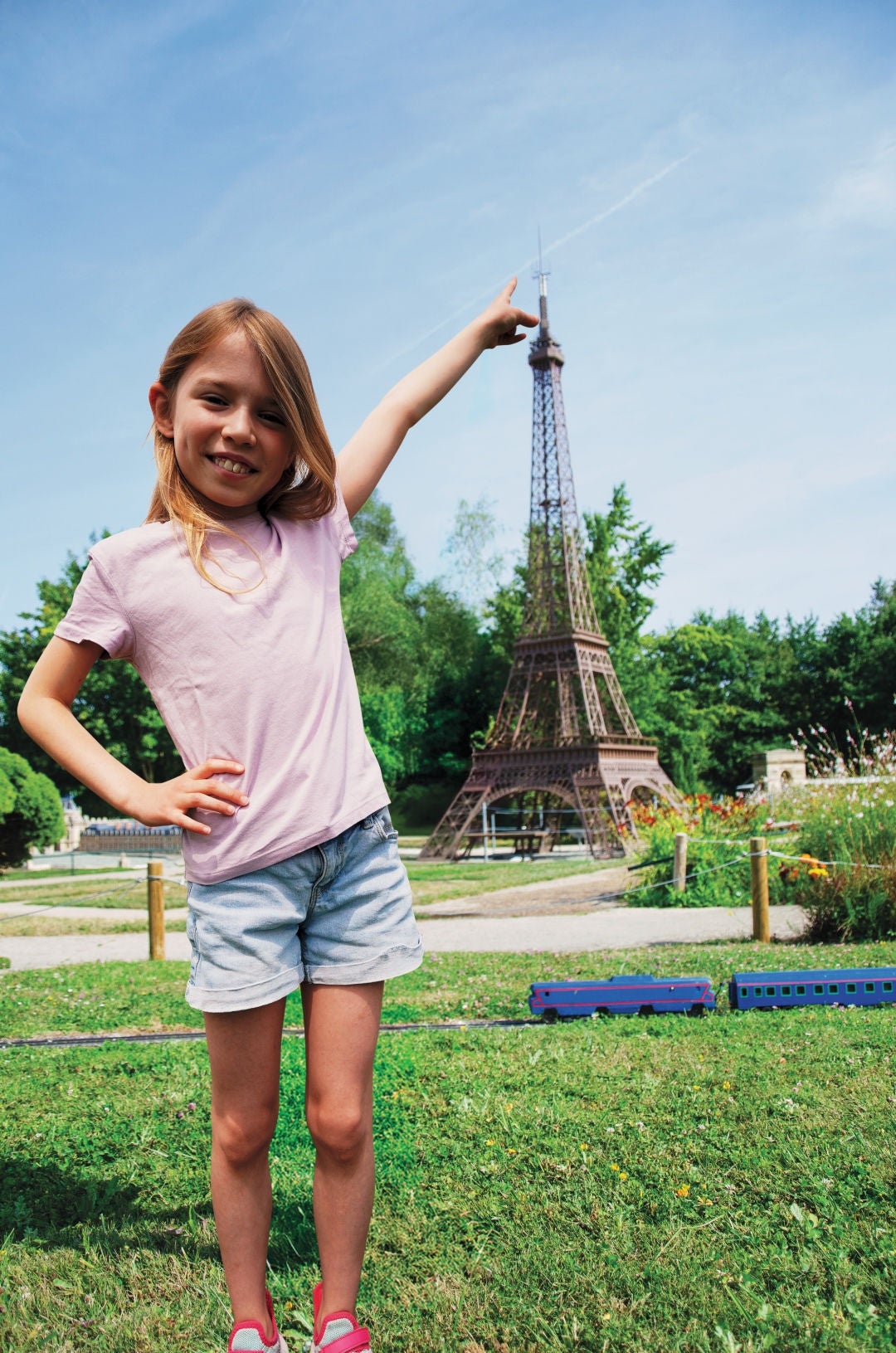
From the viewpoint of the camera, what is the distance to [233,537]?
7.41 ft

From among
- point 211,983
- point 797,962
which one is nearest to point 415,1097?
point 211,983

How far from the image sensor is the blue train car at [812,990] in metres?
5.45

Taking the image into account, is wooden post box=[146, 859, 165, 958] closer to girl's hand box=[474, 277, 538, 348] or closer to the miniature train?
the miniature train

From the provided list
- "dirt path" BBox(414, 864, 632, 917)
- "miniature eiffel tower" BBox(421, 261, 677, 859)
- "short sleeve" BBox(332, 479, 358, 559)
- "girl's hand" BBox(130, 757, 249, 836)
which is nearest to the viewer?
"girl's hand" BBox(130, 757, 249, 836)

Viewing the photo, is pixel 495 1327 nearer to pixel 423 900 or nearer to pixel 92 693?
pixel 423 900

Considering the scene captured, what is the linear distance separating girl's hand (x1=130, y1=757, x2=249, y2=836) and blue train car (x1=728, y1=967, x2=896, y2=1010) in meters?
4.07

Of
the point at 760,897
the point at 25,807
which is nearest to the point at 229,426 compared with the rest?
the point at 760,897

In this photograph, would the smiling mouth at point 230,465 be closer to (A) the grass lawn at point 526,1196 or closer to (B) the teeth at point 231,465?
(B) the teeth at point 231,465

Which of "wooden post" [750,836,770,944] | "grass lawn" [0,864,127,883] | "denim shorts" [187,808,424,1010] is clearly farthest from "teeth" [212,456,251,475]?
"grass lawn" [0,864,127,883]

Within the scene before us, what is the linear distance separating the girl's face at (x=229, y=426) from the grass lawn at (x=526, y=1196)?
1.79 m

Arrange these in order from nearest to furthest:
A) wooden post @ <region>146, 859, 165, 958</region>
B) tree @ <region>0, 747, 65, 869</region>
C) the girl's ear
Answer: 1. the girl's ear
2. wooden post @ <region>146, 859, 165, 958</region>
3. tree @ <region>0, 747, 65, 869</region>

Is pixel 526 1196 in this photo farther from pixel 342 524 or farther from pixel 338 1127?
pixel 342 524

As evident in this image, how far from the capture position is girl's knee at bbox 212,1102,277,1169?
2107 millimetres

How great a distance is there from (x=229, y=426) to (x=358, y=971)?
1.08m
